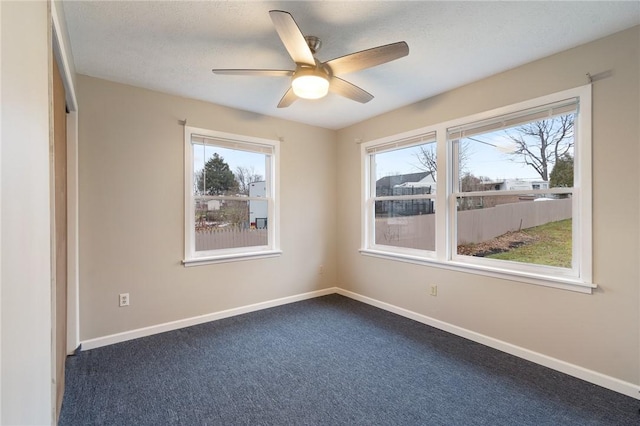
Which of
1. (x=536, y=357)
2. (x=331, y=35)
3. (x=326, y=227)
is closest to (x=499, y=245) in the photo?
(x=536, y=357)

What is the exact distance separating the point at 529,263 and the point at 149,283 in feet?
11.8

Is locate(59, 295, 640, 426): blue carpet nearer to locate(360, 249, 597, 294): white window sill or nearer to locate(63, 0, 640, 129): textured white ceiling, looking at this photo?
locate(360, 249, 597, 294): white window sill

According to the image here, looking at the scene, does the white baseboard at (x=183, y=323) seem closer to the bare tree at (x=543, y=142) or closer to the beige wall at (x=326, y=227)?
the beige wall at (x=326, y=227)

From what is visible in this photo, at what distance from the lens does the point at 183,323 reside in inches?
127

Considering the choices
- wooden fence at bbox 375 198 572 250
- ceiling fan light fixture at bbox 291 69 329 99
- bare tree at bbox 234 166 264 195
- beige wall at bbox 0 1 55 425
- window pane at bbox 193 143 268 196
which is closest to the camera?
beige wall at bbox 0 1 55 425

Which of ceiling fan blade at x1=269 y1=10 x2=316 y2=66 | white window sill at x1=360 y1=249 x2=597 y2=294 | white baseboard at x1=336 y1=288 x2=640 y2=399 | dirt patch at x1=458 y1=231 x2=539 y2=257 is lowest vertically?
white baseboard at x1=336 y1=288 x2=640 y2=399

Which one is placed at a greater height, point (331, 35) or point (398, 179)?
point (331, 35)

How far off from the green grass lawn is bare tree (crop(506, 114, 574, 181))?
0.42m

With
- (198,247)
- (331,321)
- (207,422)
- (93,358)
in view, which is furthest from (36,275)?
(331,321)

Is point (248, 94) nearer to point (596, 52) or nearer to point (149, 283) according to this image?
point (149, 283)

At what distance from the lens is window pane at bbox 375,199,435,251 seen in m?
3.43

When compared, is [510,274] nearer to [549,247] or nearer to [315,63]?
[549,247]

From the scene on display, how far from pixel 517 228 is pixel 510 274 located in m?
0.43

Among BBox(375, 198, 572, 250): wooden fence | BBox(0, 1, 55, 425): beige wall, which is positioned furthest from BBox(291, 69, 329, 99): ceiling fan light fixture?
BBox(375, 198, 572, 250): wooden fence
